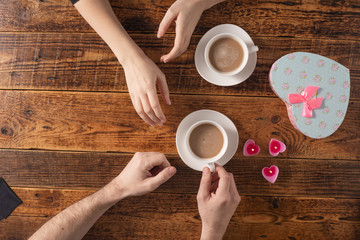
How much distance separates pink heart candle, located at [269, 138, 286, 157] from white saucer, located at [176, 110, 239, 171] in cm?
18

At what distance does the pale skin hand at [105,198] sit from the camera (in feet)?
3.61

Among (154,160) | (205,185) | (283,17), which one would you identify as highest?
(283,17)

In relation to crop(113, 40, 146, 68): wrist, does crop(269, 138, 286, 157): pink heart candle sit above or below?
below

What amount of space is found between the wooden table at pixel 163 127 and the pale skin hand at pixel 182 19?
0.28ft

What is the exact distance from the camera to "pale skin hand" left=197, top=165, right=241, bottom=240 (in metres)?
1.03

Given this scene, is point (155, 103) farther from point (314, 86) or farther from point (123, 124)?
point (314, 86)

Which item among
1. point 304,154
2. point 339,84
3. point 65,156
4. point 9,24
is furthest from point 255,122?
point 9,24

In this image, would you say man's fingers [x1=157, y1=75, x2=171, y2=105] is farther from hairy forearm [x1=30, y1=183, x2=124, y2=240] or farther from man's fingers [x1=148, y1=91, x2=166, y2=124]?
hairy forearm [x1=30, y1=183, x2=124, y2=240]

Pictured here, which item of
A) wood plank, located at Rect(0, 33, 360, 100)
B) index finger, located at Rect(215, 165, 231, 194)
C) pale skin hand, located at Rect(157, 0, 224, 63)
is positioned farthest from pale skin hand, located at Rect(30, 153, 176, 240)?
pale skin hand, located at Rect(157, 0, 224, 63)

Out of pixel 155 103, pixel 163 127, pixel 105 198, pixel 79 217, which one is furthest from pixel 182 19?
pixel 79 217

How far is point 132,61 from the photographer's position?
110 centimetres

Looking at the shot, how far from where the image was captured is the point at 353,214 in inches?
47.8

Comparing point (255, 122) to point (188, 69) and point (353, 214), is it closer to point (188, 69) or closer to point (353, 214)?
point (188, 69)

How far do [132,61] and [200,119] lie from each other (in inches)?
15.8
